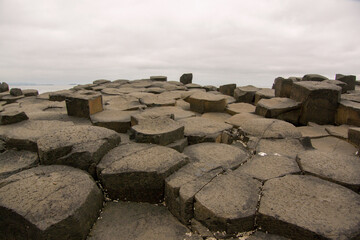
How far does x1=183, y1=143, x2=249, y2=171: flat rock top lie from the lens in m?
1.76

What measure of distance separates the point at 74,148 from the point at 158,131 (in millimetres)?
679

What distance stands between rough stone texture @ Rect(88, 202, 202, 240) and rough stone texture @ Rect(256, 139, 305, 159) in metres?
1.05

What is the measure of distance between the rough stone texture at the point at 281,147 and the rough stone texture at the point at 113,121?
1.40m

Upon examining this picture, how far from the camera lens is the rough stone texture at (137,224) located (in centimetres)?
134

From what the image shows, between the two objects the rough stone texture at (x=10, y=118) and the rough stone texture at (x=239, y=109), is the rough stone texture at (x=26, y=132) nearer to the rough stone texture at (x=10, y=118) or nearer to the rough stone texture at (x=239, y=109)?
the rough stone texture at (x=10, y=118)

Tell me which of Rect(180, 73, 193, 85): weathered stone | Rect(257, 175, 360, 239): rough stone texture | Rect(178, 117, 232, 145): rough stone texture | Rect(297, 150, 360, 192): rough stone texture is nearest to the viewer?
Rect(257, 175, 360, 239): rough stone texture

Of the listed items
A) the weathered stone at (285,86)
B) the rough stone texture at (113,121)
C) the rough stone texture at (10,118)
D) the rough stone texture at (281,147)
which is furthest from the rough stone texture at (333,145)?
the rough stone texture at (10,118)

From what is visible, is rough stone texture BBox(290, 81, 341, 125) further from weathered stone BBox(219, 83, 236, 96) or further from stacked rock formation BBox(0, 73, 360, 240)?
weathered stone BBox(219, 83, 236, 96)

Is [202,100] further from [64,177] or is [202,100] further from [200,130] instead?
[64,177]

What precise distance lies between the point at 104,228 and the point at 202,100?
224 cm

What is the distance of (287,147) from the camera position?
216 cm

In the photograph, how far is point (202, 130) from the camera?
2338 mm

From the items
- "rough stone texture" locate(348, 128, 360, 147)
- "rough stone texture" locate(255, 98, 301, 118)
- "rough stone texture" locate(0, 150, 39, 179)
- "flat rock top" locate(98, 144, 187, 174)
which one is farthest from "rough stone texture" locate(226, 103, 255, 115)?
"rough stone texture" locate(0, 150, 39, 179)

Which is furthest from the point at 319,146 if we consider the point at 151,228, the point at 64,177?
the point at 64,177
